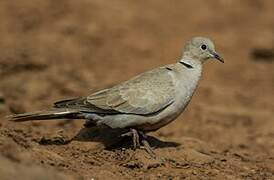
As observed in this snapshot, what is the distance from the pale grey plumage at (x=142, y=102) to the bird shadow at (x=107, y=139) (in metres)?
0.27

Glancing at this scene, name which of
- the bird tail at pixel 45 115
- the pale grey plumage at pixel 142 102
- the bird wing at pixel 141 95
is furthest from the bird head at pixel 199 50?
the bird tail at pixel 45 115

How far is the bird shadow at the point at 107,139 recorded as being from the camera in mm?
7579

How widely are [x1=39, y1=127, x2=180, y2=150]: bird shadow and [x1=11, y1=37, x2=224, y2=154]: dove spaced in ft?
0.64

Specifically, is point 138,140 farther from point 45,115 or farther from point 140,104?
point 45,115

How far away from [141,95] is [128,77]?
5.25 m

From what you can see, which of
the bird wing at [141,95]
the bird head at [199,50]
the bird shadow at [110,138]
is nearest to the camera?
the bird wing at [141,95]

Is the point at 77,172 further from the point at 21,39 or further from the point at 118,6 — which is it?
the point at 118,6

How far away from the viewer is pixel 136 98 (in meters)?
7.32

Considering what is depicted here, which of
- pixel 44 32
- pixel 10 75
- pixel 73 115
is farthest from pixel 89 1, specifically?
pixel 73 115

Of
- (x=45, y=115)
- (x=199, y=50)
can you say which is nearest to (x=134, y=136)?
(x=45, y=115)

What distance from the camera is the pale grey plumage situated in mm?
7254

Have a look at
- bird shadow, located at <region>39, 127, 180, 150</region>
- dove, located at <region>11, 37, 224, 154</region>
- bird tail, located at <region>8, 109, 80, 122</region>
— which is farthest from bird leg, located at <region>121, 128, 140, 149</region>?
bird tail, located at <region>8, 109, 80, 122</region>

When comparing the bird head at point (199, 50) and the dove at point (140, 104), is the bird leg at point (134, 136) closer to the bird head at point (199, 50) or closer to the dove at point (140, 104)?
the dove at point (140, 104)

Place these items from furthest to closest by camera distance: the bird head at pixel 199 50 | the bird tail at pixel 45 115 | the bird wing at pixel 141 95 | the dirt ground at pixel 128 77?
the bird head at pixel 199 50, the bird tail at pixel 45 115, the bird wing at pixel 141 95, the dirt ground at pixel 128 77
